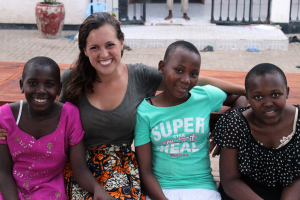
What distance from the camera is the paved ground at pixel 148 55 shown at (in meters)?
6.71

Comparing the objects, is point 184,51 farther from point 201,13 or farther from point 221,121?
point 201,13

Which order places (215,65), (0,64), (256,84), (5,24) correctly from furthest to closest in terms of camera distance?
(5,24)
(215,65)
(0,64)
(256,84)

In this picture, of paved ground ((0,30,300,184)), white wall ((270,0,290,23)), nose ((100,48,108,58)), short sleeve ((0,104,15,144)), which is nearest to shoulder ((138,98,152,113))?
nose ((100,48,108,58))

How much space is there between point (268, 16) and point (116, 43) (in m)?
7.21

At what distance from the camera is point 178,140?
217cm

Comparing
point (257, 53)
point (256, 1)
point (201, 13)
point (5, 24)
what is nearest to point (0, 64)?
point (257, 53)

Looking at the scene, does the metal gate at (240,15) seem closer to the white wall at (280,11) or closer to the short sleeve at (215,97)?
the white wall at (280,11)

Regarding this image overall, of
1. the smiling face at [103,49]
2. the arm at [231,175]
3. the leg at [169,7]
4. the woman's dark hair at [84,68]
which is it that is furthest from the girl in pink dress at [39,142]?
the leg at [169,7]

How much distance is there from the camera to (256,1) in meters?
10.3

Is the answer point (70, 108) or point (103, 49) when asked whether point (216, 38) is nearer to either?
point (103, 49)

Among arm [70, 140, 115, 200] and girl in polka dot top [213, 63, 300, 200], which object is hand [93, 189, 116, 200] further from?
girl in polka dot top [213, 63, 300, 200]

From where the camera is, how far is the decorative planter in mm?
8039

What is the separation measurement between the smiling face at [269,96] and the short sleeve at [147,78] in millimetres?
646

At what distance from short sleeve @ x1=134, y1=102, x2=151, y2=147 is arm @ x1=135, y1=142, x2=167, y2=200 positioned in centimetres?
3
